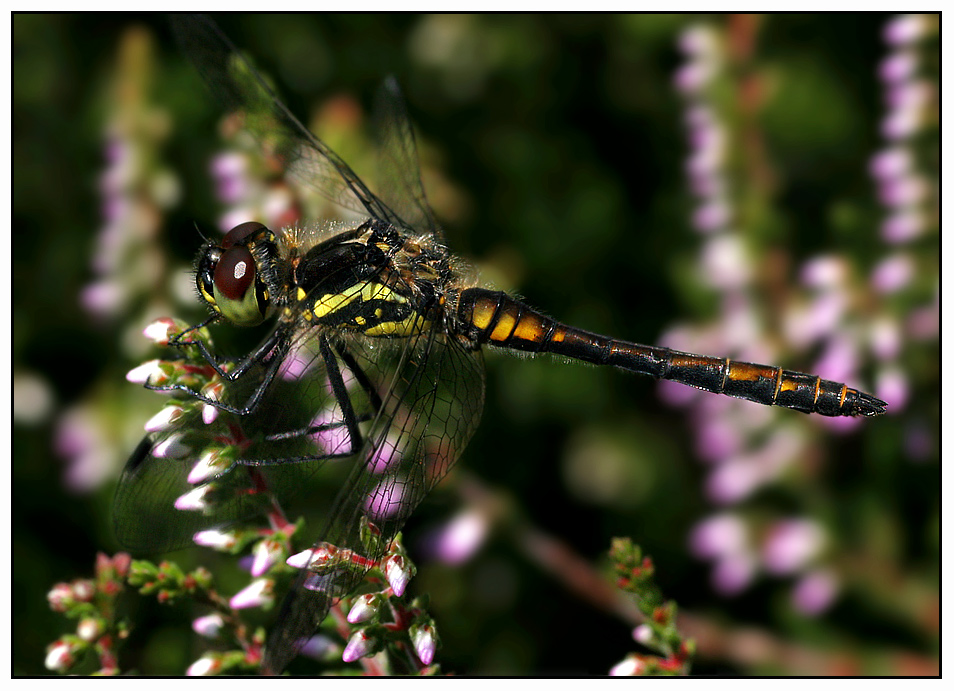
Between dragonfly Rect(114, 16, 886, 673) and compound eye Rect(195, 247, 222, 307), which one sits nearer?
dragonfly Rect(114, 16, 886, 673)

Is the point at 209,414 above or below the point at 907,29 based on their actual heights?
below

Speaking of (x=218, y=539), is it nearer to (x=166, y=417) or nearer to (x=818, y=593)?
(x=166, y=417)

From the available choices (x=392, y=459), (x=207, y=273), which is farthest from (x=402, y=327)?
(x=207, y=273)

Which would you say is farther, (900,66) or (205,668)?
(900,66)

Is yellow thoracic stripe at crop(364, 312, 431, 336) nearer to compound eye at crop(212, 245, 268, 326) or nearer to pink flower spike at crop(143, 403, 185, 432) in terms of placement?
compound eye at crop(212, 245, 268, 326)

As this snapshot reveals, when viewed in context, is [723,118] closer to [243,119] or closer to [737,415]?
[737,415]

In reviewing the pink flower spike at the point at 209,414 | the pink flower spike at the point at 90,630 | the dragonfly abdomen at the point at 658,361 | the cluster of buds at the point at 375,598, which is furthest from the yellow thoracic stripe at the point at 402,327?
the pink flower spike at the point at 90,630

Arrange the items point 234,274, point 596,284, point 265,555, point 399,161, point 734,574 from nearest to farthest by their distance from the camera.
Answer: point 265,555
point 234,274
point 399,161
point 734,574
point 596,284

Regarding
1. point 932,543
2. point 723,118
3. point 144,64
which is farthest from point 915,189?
point 144,64

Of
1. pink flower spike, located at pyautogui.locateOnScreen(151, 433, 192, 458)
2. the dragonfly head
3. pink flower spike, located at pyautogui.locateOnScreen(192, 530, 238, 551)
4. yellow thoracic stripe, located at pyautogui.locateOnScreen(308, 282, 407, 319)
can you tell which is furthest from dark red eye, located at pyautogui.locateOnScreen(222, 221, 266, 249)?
pink flower spike, located at pyautogui.locateOnScreen(192, 530, 238, 551)
